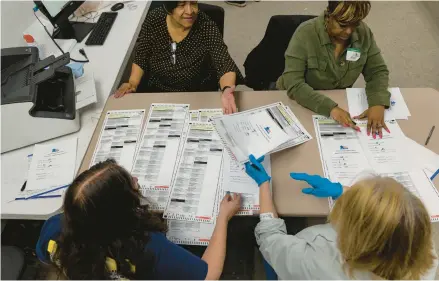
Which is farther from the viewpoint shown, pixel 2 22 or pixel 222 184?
pixel 2 22

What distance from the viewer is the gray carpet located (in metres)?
2.86

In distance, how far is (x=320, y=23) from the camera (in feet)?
5.18

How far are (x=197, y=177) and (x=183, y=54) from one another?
2.31 ft

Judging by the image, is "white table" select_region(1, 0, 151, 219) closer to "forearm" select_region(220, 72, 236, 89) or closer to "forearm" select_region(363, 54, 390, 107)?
"forearm" select_region(220, 72, 236, 89)

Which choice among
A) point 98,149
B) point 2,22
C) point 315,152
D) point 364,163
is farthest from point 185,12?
point 2,22

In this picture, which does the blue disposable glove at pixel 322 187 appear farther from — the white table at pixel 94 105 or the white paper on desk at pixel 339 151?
the white table at pixel 94 105

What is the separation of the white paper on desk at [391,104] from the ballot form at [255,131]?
0.30 m

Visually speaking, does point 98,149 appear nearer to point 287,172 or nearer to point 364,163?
point 287,172

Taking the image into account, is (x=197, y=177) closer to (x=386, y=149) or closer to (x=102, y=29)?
(x=386, y=149)

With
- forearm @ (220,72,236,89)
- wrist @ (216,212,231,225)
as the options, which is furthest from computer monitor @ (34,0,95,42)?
wrist @ (216,212,231,225)

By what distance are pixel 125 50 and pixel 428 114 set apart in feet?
5.05

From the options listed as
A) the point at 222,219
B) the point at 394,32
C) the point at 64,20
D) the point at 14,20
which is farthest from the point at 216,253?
the point at 394,32

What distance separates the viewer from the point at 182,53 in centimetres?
177

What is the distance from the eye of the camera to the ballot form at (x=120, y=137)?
147 cm
